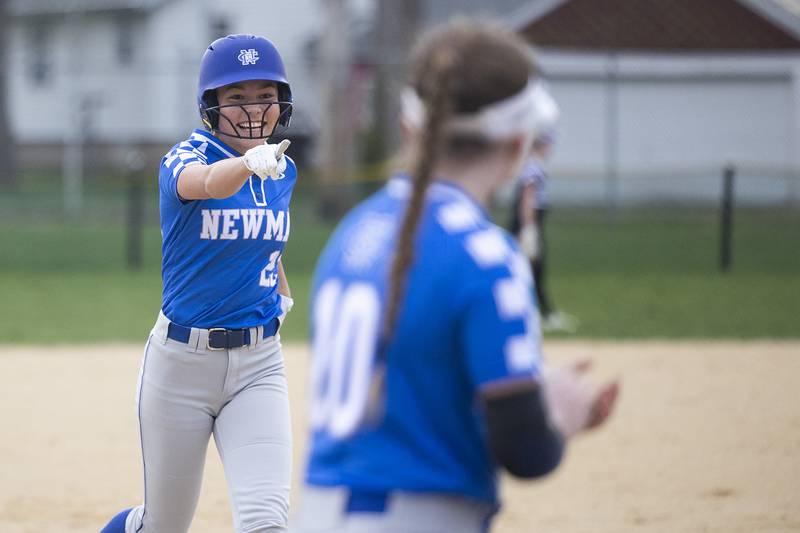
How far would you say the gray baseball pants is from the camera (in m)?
4.10

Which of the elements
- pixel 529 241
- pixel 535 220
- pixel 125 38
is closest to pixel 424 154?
pixel 529 241

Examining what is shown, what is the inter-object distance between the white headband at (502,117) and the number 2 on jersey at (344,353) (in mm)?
359

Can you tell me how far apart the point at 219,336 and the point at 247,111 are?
2.70ft

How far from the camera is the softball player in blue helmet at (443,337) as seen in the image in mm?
2217

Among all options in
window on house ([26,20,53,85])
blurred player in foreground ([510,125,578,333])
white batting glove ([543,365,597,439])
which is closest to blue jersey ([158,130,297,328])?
white batting glove ([543,365,597,439])

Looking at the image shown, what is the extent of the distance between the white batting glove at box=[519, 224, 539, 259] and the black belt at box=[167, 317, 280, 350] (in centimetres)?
775

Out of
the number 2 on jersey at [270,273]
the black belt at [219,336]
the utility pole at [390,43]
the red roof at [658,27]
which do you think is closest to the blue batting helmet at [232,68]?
the number 2 on jersey at [270,273]

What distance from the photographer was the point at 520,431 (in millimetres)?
2219

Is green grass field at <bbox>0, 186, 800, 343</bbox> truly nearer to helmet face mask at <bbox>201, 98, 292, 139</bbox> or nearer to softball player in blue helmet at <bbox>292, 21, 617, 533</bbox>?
helmet face mask at <bbox>201, 98, 292, 139</bbox>

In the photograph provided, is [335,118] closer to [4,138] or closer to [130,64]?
[4,138]

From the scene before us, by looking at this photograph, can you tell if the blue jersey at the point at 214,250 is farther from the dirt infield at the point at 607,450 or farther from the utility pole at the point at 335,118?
the utility pole at the point at 335,118

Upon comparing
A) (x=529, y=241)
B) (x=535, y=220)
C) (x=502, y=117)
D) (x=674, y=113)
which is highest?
(x=502, y=117)

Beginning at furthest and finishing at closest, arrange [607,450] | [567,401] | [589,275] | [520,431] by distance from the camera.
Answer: [589,275] < [607,450] < [567,401] < [520,431]

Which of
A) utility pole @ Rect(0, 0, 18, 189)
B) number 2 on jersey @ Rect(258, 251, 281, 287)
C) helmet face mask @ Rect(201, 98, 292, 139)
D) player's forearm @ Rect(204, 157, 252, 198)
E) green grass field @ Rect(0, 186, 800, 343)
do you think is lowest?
green grass field @ Rect(0, 186, 800, 343)
